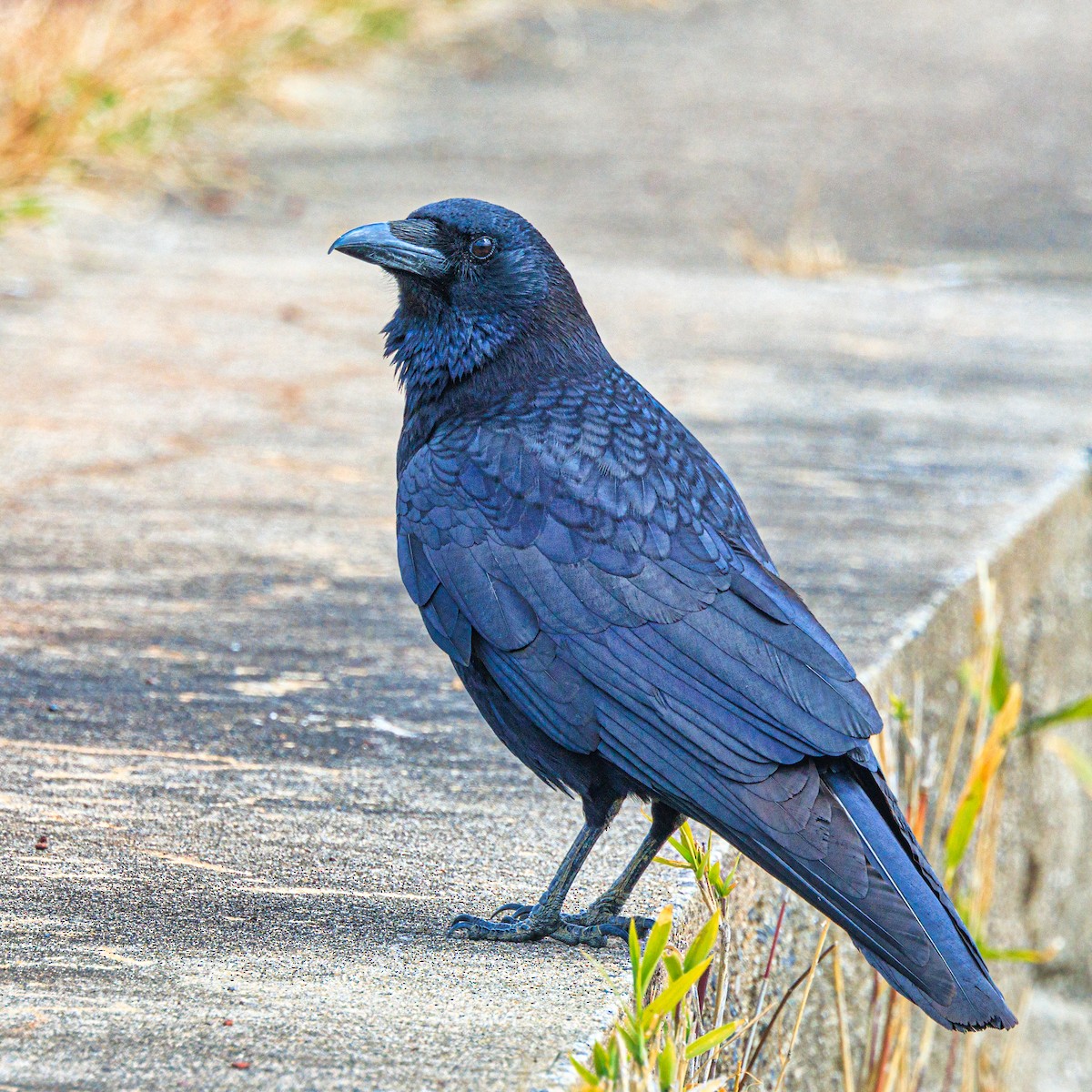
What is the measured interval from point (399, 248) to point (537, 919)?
48.5 inches

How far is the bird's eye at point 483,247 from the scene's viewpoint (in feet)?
9.59

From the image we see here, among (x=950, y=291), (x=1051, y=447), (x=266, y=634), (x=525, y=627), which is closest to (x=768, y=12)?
(x=950, y=291)

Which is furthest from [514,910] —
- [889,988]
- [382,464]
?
[382,464]

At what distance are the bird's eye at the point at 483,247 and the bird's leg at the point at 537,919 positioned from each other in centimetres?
108

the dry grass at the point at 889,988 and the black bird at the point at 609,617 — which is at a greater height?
the black bird at the point at 609,617

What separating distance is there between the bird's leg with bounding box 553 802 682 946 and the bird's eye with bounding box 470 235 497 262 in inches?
42.5

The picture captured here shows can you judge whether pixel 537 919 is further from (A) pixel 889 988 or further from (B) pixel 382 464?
(B) pixel 382 464

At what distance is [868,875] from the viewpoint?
2162mm

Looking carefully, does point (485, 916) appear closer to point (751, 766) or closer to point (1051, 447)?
point (751, 766)

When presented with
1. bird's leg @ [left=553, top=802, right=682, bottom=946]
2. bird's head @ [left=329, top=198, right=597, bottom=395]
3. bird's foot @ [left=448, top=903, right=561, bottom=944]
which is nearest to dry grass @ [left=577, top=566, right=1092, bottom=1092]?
bird's leg @ [left=553, top=802, right=682, bottom=946]

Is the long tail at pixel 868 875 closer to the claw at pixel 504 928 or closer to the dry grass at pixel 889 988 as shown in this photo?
the dry grass at pixel 889 988

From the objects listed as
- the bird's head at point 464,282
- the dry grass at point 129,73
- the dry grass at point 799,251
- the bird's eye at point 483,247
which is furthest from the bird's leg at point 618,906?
the dry grass at point 799,251

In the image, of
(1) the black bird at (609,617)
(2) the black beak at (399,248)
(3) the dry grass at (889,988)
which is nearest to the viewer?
(3) the dry grass at (889,988)

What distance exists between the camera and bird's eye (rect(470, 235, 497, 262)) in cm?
292
